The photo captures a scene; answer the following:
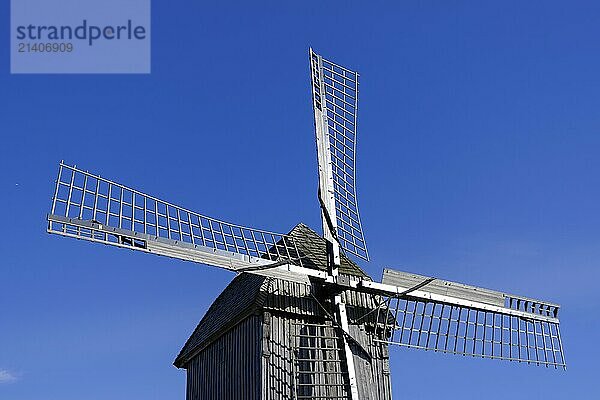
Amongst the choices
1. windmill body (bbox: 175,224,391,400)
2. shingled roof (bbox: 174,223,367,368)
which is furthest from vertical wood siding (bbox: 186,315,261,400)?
shingled roof (bbox: 174,223,367,368)

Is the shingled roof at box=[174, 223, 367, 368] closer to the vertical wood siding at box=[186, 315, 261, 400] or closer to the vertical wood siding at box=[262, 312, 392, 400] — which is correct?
the vertical wood siding at box=[186, 315, 261, 400]

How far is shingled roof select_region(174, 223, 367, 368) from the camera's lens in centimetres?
1503

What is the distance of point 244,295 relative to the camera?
15602 millimetres

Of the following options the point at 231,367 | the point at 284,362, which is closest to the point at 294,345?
the point at 284,362

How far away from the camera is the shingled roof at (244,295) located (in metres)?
15.0

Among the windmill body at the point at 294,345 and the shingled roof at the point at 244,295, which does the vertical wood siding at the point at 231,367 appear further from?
the shingled roof at the point at 244,295

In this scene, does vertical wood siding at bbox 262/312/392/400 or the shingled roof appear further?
the shingled roof

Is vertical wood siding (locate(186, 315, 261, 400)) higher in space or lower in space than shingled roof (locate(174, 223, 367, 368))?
lower

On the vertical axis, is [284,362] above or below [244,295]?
below

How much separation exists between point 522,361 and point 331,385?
4.90 meters

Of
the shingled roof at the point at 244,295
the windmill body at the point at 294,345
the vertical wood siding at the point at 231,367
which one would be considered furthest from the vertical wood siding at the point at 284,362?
Answer: the shingled roof at the point at 244,295

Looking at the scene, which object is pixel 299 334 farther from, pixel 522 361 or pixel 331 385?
pixel 522 361

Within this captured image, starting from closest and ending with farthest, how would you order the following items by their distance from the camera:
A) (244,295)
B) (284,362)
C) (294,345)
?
(284,362)
(294,345)
(244,295)

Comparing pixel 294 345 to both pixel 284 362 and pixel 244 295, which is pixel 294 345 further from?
pixel 244 295
